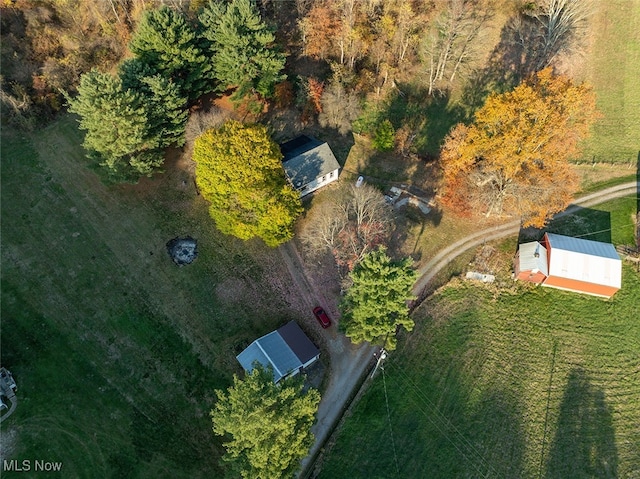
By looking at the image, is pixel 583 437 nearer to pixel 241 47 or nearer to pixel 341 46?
pixel 341 46

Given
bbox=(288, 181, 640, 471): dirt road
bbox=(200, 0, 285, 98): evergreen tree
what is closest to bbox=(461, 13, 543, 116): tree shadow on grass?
bbox=(288, 181, 640, 471): dirt road

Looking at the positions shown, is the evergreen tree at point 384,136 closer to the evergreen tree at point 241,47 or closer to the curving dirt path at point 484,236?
the evergreen tree at point 241,47

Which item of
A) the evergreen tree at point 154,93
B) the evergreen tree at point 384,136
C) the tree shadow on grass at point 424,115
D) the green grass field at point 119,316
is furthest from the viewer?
the tree shadow on grass at point 424,115

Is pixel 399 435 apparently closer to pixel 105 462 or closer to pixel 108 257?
pixel 105 462

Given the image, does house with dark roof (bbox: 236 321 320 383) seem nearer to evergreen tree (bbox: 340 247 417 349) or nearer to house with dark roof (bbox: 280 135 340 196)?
evergreen tree (bbox: 340 247 417 349)

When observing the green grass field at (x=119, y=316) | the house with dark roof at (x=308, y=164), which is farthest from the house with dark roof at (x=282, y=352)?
the house with dark roof at (x=308, y=164)
